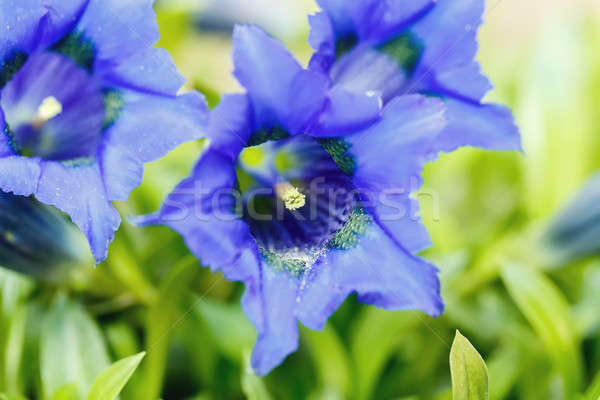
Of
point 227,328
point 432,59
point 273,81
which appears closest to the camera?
point 273,81

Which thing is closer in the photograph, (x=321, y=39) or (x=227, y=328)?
(x=321, y=39)

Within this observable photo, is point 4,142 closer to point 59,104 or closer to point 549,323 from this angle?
point 59,104

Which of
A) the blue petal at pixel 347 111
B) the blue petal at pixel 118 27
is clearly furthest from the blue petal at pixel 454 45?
the blue petal at pixel 118 27

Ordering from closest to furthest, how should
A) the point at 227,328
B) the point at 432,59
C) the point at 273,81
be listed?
the point at 273,81, the point at 432,59, the point at 227,328

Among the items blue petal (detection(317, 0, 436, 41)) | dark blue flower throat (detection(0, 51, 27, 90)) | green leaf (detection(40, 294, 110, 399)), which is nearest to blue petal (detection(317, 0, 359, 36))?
blue petal (detection(317, 0, 436, 41))

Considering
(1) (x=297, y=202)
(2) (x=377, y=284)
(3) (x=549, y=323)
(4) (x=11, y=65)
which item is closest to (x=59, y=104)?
(4) (x=11, y=65)

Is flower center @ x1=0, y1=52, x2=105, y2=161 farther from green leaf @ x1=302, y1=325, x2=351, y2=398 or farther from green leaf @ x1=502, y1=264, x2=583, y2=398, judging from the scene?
green leaf @ x1=502, y1=264, x2=583, y2=398

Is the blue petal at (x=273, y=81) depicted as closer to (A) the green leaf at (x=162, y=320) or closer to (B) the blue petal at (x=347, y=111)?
(B) the blue petal at (x=347, y=111)
